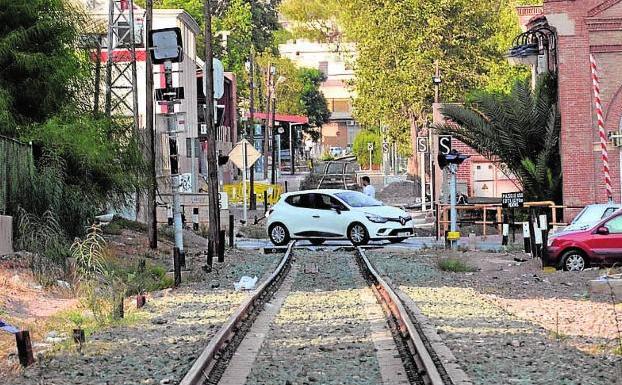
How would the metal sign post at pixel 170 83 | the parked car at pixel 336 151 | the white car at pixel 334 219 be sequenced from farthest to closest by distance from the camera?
the parked car at pixel 336 151, the white car at pixel 334 219, the metal sign post at pixel 170 83

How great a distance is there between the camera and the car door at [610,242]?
2298cm

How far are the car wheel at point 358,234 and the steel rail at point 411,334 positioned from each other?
1088cm

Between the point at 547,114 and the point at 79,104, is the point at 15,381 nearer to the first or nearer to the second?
the point at 79,104

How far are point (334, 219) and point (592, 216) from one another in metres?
9.83

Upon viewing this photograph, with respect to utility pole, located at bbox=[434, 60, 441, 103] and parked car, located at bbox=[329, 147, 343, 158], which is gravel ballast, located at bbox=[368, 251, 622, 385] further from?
parked car, located at bbox=[329, 147, 343, 158]

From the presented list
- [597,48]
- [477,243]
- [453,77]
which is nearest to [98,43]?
[477,243]

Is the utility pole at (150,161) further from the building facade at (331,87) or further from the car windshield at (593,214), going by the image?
the building facade at (331,87)

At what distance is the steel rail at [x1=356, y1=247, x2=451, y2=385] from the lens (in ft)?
33.8

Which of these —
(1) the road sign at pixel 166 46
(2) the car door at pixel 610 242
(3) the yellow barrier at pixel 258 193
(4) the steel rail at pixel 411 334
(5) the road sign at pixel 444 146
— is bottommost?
(4) the steel rail at pixel 411 334

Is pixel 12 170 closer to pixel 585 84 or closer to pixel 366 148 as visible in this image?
pixel 585 84

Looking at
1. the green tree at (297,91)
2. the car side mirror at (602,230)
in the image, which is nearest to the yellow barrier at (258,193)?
the green tree at (297,91)

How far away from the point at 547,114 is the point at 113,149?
Result: 620 inches

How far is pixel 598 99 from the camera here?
1270 inches

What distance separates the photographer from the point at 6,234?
20.9m
